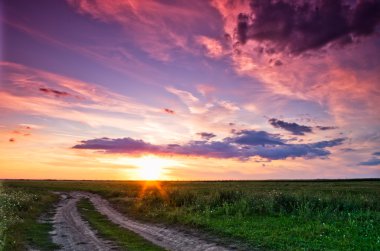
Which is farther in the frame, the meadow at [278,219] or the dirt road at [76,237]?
the dirt road at [76,237]

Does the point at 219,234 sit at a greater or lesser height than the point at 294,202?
lesser

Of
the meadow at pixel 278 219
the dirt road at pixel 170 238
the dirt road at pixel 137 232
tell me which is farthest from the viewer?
the dirt road at pixel 137 232

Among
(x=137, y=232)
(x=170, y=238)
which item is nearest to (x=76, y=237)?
(x=137, y=232)

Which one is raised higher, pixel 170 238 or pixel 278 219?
pixel 278 219

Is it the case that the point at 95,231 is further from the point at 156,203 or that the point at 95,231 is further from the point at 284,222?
the point at 156,203

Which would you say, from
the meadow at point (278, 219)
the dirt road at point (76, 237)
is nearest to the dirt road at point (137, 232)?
the dirt road at point (76, 237)

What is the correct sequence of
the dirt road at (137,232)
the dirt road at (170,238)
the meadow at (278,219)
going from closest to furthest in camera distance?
1. the meadow at (278,219)
2. the dirt road at (170,238)
3. the dirt road at (137,232)

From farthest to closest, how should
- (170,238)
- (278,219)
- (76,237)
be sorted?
(278,219), (76,237), (170,238)

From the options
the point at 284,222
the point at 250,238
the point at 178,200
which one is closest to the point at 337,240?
the point at 250,238

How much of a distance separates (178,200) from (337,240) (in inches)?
939

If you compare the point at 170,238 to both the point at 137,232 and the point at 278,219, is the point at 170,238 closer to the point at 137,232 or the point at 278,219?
the point at 137,232

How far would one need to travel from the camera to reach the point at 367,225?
24.8 m

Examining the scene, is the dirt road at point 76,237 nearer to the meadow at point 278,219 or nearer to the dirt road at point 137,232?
the dirt road at point 137,232

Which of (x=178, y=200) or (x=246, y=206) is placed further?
(x=178, y=200)
